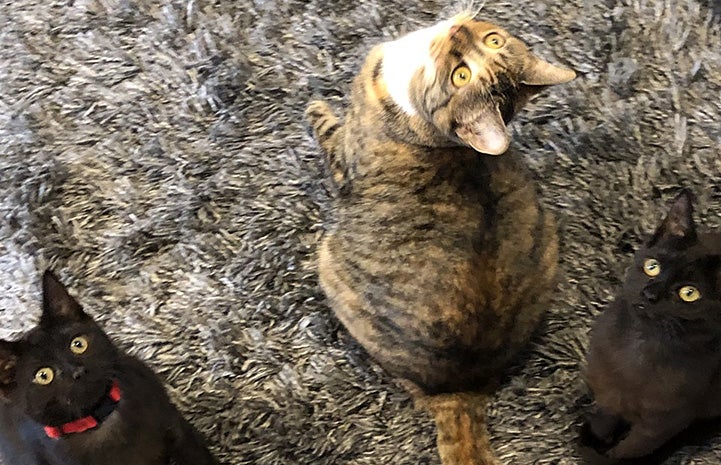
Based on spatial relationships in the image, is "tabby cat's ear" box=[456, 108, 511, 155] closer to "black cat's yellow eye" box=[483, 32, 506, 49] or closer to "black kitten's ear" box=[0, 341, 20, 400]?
"black cat's yellow eye" box=[483, 32, 506, 49]

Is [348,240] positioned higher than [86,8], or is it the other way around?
[86,8]

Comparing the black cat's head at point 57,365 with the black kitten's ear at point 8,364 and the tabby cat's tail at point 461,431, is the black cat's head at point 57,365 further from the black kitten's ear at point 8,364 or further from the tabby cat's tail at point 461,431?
the tabby cat's tail at point 461,431

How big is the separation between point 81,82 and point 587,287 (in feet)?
3.28

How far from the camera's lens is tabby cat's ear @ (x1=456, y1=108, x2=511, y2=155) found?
1.05 metres

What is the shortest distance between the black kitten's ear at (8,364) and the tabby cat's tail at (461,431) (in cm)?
61

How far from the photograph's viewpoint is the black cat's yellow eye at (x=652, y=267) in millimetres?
1035

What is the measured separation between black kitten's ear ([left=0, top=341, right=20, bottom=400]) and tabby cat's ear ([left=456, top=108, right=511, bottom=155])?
635 mm

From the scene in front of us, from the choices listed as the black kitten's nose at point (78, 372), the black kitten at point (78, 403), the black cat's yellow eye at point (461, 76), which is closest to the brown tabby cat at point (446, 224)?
the black cat's yellow eye at point (461, 76)

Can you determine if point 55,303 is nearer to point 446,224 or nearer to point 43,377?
point 43,377

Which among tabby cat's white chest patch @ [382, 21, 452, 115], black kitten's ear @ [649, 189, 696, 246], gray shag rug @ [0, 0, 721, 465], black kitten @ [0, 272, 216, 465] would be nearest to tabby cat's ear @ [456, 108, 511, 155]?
tabby cat's white chest patch @ [382, 21, 452, 115]

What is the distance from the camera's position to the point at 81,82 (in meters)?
1.50

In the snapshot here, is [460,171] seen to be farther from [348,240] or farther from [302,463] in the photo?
[302,463]

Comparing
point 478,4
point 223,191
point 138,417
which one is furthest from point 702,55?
point 138,417

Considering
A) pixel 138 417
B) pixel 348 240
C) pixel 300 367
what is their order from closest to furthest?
1. pixel 138 417
2. pixel 348 240
3. pixel 300 367
